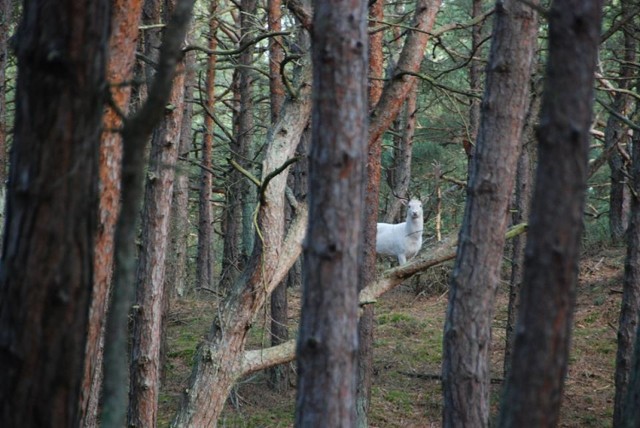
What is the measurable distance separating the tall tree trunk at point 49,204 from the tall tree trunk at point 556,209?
1787 mm

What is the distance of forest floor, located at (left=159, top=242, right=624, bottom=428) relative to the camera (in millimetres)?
12109

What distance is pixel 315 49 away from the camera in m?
4.28

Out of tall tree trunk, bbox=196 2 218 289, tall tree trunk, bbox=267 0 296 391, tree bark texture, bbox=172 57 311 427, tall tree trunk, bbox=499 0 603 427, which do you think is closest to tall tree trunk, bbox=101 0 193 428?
tall tree trunk, bbox=499 0 603 427

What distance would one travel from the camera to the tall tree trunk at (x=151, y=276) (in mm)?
7723

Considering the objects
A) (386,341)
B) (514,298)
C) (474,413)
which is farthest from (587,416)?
(474,413)

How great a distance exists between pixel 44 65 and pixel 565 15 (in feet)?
6.73

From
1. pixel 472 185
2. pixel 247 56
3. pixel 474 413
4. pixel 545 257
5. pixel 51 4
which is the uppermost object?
pixel 247 56

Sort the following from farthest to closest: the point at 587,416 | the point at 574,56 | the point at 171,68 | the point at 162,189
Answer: the point at 587,416
the point at 162,189
the point at 574,56
the point at 171,68

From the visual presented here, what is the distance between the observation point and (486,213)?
19.0 feet

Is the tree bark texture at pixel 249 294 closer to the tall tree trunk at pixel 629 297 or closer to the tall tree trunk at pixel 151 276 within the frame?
the tall tree trunk at pixel 151 276

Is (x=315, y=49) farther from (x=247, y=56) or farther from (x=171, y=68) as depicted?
(x=247, y=56)

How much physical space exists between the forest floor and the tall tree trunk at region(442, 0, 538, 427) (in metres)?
4.30

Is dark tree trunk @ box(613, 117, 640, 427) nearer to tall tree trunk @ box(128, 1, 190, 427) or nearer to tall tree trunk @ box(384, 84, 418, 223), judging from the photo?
tall tree trunk @ box(128, 1, 190, 427)

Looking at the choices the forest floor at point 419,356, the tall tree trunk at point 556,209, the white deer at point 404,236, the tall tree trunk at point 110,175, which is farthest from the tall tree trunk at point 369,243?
the tall tree trunk at point 556,209
